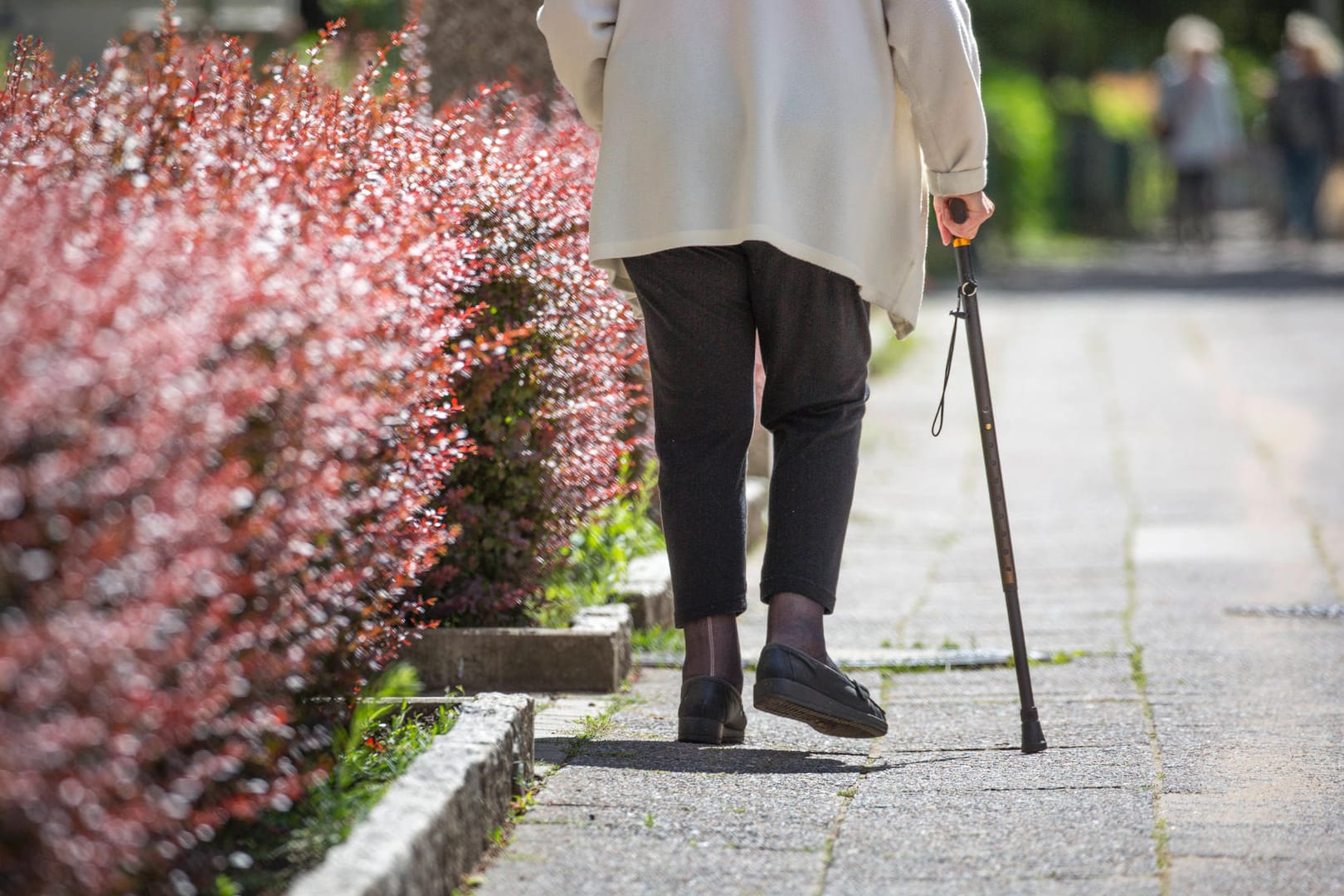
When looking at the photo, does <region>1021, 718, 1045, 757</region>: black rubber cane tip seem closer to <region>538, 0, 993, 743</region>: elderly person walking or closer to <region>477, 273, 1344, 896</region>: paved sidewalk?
<region>477, 273, 1344, 896</region>: paved sidewalk

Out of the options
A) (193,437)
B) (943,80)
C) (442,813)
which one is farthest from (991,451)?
(193,437)

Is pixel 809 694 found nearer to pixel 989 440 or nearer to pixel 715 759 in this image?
pixel 715 759

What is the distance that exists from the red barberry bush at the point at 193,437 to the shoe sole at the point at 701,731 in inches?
24.1

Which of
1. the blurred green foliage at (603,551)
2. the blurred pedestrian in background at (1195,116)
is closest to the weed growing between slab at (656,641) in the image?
the blurred green foliage at (603,551)

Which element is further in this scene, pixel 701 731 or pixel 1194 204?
pixel 1194 204

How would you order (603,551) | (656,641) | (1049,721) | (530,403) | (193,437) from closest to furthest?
(193,437)
(1049,721)
(530,403)
(656,641)
(603,551)

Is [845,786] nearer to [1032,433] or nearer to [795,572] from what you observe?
[795,572]

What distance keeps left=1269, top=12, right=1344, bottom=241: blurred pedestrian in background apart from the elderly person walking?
14.9 m

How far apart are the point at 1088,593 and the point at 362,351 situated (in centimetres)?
343

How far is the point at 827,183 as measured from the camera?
3.43 metres

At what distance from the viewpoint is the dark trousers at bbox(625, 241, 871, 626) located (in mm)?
3502

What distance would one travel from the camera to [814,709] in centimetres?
340

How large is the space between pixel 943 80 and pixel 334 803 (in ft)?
5.73

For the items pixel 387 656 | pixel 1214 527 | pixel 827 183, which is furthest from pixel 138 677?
pixel 1214 527
